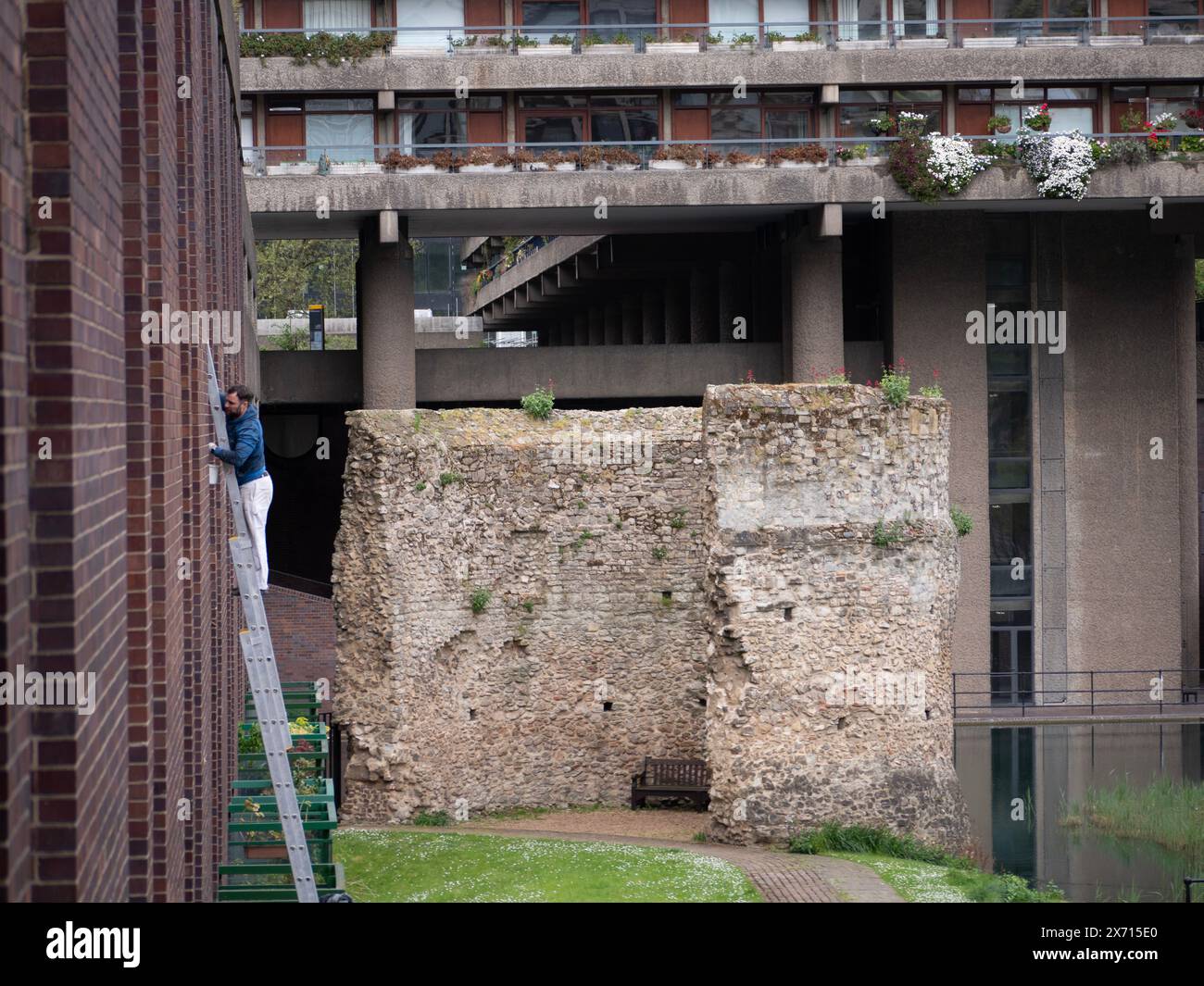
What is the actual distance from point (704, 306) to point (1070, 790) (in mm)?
20625

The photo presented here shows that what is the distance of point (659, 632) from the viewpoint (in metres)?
25.3

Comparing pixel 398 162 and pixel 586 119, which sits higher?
pixel 586 119

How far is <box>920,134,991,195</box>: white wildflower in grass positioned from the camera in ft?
108

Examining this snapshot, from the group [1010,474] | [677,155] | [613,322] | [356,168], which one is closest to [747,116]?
[677,155]

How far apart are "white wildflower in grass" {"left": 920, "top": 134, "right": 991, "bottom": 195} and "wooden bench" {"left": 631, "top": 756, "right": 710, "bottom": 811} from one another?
1441cm

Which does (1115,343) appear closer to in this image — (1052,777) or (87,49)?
(1052,777)

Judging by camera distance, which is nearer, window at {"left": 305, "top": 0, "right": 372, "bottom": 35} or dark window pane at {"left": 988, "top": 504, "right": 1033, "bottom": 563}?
window at {"left": 305, "top": 0, "right": 372, "bottom": 35}

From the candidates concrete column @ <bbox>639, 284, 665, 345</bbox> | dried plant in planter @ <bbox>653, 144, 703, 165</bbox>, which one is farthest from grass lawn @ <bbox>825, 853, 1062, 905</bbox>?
concrete column @ <bbox>639, 284, 665, 345</bbox>

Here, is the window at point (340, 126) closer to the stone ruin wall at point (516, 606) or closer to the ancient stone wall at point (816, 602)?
the stone ruin wall at point (516, 606)

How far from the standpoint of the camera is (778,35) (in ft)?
113

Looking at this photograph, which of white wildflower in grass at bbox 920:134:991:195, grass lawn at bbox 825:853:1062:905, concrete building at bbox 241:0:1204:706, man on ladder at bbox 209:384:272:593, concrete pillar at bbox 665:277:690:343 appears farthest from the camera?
concrete pillar at bbox 665:277:690:343

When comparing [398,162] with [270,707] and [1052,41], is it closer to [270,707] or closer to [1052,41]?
[1052,41]

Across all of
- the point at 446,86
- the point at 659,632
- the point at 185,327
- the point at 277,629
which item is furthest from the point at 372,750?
the point at 446,86

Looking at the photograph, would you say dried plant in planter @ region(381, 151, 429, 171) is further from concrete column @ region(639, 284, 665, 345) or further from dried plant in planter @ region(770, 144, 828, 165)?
concrete column @ region(639, 284, 665, 345)
